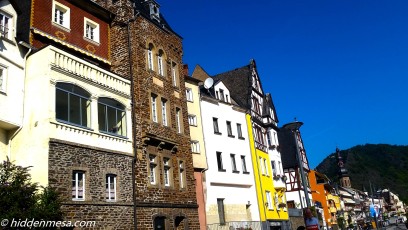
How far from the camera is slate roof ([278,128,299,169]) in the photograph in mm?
50938

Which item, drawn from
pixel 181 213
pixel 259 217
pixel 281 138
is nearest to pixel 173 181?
pixel 181 213

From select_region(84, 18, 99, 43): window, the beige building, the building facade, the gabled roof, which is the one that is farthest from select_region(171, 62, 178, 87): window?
the gabled roof

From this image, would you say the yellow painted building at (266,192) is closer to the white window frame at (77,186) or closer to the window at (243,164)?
the window at (243,164)

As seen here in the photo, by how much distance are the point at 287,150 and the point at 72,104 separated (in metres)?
38.9

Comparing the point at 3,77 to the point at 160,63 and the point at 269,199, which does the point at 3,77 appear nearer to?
the point at 160,63

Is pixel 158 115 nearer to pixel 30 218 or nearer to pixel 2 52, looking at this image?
pixel 2 52

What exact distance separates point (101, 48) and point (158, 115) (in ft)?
17.0

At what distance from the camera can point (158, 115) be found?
2395 cm

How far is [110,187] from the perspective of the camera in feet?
62.7

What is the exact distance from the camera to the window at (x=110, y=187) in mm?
18806

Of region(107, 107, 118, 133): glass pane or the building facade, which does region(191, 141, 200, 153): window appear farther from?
region(107, 107, 118, 133): glass pane

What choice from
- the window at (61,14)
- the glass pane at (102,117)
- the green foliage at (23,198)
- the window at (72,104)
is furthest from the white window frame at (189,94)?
the green foliage at (23,198)

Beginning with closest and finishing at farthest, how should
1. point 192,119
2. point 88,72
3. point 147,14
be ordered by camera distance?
point 88,72, point 147,14, point 192,119

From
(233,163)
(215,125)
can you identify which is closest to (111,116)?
(215,125)
